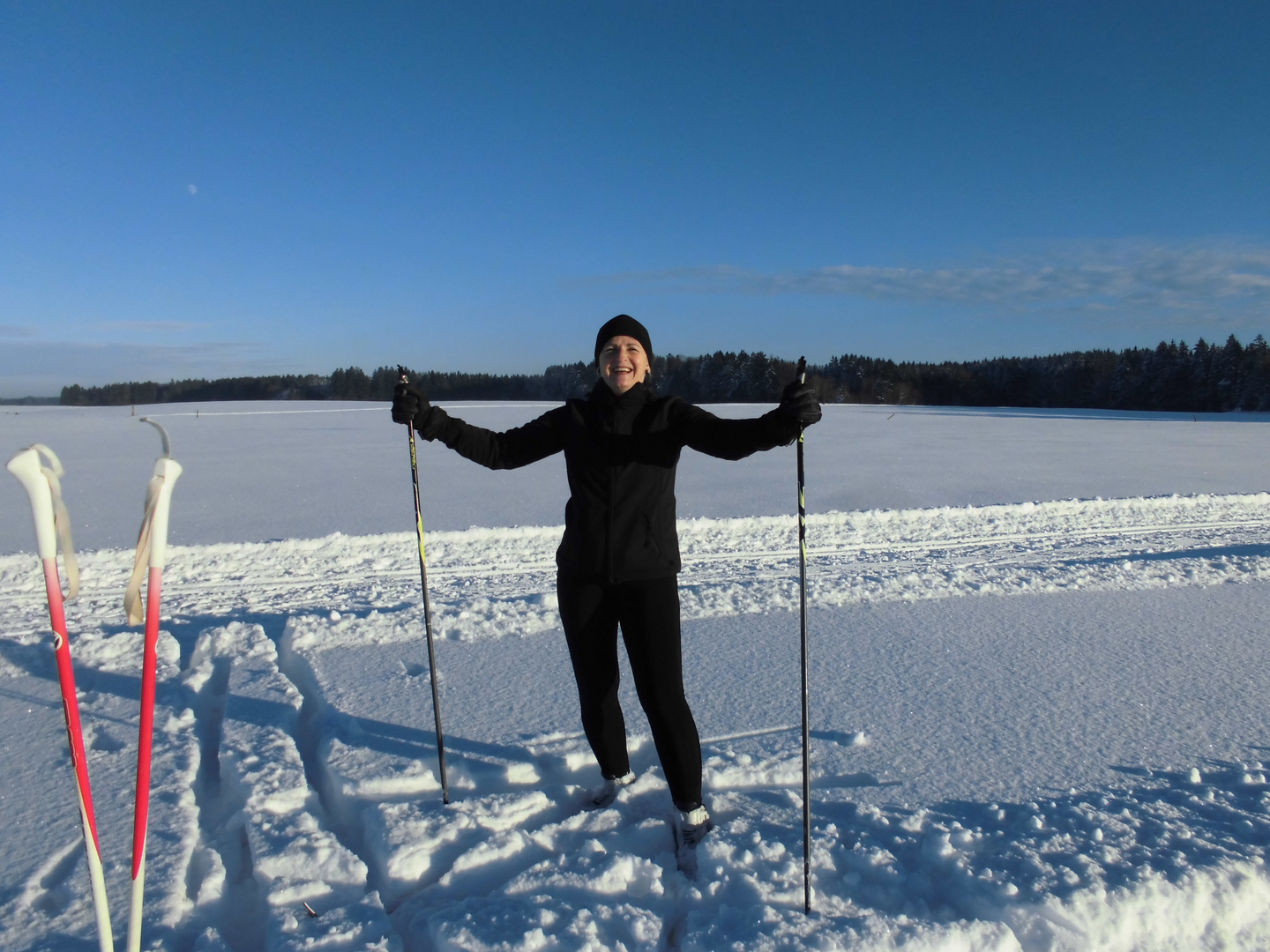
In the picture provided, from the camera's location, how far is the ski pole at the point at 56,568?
148 cm

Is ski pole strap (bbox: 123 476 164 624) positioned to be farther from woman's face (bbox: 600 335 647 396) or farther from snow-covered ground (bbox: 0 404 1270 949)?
woman's face (bbox: 600 335 647 396)

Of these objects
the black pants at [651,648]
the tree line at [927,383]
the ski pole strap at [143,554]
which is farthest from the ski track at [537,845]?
the tree line at [927,383]

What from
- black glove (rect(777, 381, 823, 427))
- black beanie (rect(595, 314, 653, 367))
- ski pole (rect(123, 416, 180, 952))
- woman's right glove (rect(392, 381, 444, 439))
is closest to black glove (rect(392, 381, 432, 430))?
woman's right glove (rect(392, 381, 444, 439))

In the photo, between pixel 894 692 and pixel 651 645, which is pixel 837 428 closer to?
pixel 894 692

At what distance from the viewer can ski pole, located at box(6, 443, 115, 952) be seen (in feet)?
4.86

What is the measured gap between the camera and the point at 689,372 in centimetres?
5966

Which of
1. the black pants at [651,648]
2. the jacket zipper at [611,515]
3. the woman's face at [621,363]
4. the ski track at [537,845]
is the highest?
the woman's face at [621,363]

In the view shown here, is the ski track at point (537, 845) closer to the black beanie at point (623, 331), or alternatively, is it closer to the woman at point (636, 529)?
the woman at point (636, 529)

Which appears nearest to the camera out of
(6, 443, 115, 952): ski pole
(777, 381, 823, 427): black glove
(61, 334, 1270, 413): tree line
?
(6, 443, 115, 952): ski pole

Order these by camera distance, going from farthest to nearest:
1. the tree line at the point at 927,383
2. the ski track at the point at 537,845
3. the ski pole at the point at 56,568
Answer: the tree line at the point at 927,383
the ski track at the point at 537,845
the ski pole at the point at 56,568

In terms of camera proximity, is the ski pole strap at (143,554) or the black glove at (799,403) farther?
the black glove at (799,403)

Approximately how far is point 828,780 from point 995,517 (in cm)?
595

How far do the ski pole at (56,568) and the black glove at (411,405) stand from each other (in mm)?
1030

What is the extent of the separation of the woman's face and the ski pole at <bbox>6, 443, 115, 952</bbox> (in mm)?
1425
